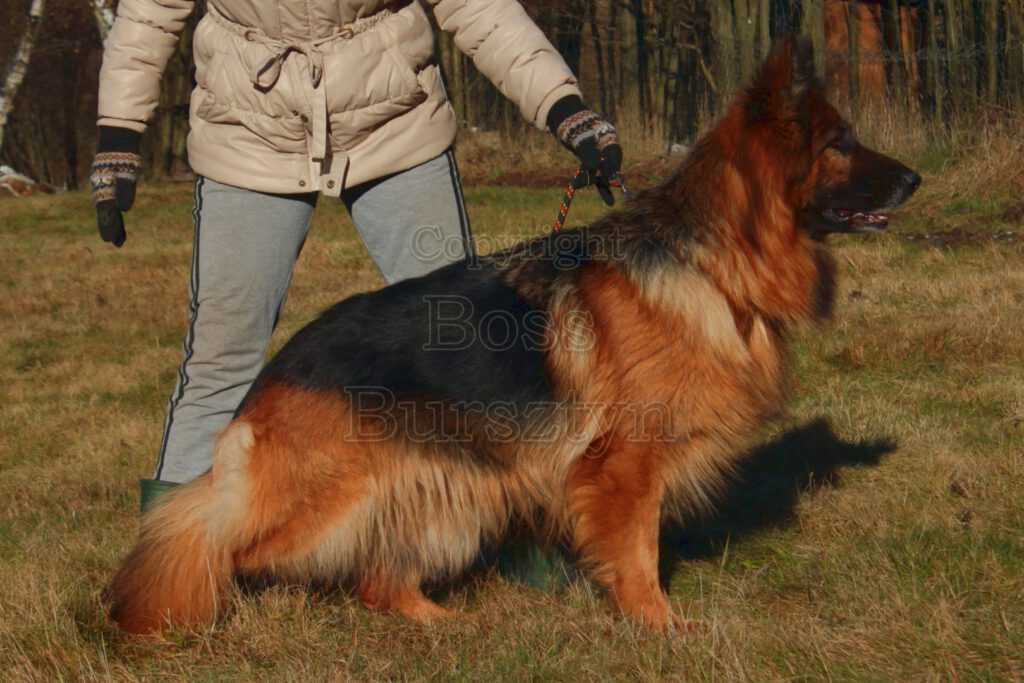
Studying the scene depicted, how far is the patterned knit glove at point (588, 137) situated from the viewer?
410 cm

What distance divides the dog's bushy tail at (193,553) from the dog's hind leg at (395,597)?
2.17 ft

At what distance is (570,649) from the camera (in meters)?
3.71

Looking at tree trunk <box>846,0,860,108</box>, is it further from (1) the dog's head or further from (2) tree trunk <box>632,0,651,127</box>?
(1) the dog's head

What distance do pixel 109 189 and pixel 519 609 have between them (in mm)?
1983

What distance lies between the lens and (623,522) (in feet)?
13.0

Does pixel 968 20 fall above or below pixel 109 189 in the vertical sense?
above

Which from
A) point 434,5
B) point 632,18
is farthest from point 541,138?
point 434,5

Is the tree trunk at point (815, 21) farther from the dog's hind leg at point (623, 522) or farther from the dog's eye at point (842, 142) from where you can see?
the dog's hind leg at point (623, 522)

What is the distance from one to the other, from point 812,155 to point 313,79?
1632mm

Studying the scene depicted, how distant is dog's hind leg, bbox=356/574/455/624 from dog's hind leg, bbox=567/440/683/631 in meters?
0.69

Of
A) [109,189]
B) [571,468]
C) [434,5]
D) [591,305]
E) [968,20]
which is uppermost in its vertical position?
[968,20]

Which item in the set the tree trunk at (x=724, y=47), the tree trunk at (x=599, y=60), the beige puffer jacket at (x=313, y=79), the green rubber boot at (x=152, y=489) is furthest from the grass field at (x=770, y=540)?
the tree trunk at (x=599, y=60)

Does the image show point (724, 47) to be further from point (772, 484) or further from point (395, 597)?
point (395, 597)

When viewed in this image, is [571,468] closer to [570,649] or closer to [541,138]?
[570,649]
